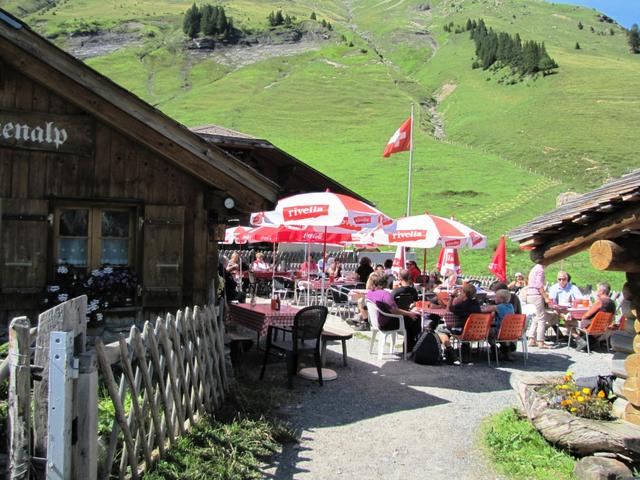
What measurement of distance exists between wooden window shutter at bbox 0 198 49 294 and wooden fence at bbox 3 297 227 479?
A: 236 cm

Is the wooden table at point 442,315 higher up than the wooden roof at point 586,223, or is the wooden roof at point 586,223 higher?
Result: the wooden roof at point 586,223

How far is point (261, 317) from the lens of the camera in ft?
27.6

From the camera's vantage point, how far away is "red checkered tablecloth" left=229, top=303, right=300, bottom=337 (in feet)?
27.4

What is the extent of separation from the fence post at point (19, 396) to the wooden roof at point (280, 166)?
10943 millimetres

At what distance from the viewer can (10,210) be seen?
7.36 metres

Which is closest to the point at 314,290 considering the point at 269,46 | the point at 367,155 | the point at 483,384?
the point at 483,384

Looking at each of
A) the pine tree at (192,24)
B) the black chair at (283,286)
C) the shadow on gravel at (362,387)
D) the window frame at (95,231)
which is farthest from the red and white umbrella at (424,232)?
the pine tree at (192,24)

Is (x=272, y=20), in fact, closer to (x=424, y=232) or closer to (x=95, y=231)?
(x=424, y=232)

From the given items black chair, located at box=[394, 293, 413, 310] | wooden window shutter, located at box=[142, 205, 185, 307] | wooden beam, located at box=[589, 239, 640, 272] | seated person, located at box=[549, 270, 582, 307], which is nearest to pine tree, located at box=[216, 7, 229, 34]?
seated person, located at box=[549, 270, 582, 307]

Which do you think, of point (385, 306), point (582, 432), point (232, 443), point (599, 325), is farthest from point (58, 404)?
Answer: point (599, 325)

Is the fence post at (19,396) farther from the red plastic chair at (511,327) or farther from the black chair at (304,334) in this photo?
the red plastic chair at (511,327)

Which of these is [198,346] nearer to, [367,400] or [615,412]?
[367,400]

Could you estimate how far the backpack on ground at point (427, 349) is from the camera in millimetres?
9445

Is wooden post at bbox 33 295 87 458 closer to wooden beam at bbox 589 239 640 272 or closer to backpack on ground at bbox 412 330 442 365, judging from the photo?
wooden beam at bbox 589 239 640 272
